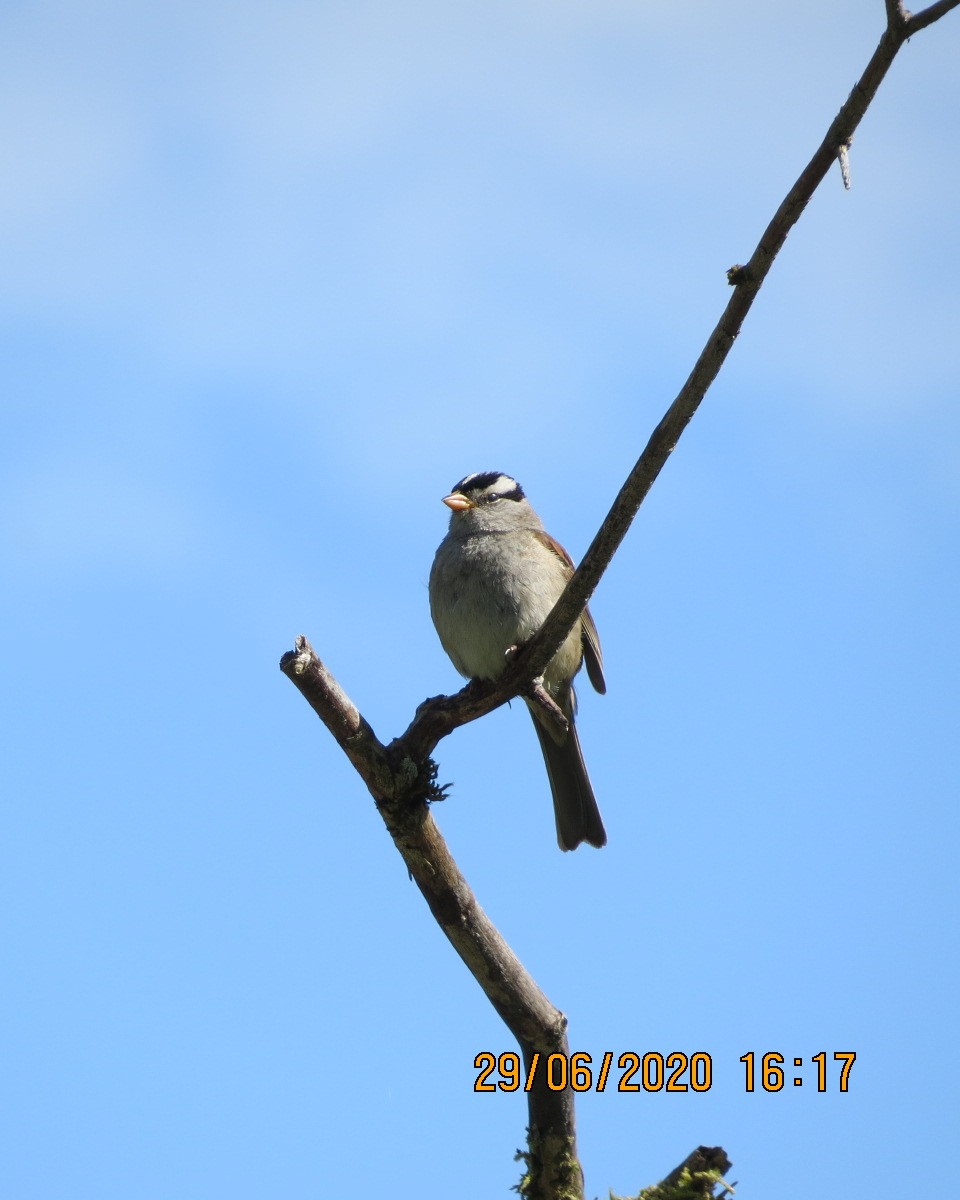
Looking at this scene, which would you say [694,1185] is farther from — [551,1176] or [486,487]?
[486,487]

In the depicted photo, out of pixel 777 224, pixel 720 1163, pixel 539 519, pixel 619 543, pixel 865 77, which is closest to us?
pixel 865 77

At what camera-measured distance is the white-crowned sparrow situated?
6.23 meters

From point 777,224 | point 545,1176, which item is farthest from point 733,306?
point 545,1176

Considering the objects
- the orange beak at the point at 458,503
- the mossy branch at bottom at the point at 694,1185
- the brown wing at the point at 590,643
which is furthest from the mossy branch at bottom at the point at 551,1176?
the orange beak at the point at 458,503

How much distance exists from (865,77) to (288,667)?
8.57ft

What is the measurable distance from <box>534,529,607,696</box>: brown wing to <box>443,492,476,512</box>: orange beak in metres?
0.40

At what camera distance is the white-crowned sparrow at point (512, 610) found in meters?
6.23

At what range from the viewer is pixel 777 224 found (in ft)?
12.2

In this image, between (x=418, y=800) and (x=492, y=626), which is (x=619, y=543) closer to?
(x=418, y=800)

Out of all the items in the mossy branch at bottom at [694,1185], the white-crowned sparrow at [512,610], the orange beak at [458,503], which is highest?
the orange beak at [458,503]

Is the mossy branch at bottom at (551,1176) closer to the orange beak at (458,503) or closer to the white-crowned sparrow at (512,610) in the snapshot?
the white-crowned sparrow at (512,610)

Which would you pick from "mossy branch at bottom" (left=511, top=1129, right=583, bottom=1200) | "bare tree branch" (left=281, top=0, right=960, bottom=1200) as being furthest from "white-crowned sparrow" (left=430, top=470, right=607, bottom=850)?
"mossy branch at bottom" (left=511, top=1129, right=583, bottom=1200)

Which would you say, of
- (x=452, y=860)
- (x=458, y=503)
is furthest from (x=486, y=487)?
(x=452, y=860)

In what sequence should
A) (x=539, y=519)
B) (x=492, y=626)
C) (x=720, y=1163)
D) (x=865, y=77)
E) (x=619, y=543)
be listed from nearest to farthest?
1. (x=865, y=77)
2. (x=720, y=1163)
3. (x=619, y=543)
4. (x=492, y=626)
5. (x=539, y=519)
